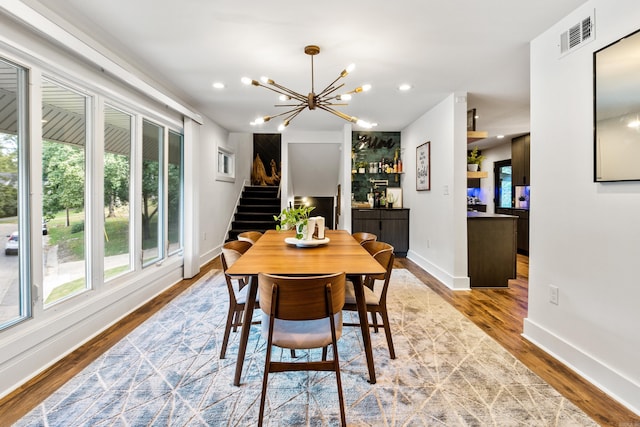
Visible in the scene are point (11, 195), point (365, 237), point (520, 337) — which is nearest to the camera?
point (11, 195)

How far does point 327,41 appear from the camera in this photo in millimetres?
2484

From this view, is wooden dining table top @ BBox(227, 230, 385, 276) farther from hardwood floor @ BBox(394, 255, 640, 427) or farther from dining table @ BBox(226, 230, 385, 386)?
hardwood floor @ BBox(394, 255, 640, 427)

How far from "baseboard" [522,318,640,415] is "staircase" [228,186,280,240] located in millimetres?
4748

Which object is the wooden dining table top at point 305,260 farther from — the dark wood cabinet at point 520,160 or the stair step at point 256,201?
the dark wood cabinet at point 520,160

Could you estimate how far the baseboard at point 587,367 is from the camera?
165 cm

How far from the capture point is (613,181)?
5.75 feet

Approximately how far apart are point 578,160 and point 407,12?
1.54 metres

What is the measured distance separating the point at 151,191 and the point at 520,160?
261 inches

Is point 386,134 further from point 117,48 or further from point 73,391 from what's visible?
point 73,391

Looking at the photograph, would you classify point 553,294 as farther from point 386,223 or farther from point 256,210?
point 256,210

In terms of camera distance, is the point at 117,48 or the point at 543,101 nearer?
the point at 543,101

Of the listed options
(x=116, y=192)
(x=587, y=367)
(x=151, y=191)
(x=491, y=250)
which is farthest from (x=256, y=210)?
(x=587, y=367)

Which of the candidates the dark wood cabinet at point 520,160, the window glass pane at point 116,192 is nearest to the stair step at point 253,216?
the window glass pane at point 116,192

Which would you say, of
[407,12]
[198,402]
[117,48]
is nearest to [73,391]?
[198,402]
